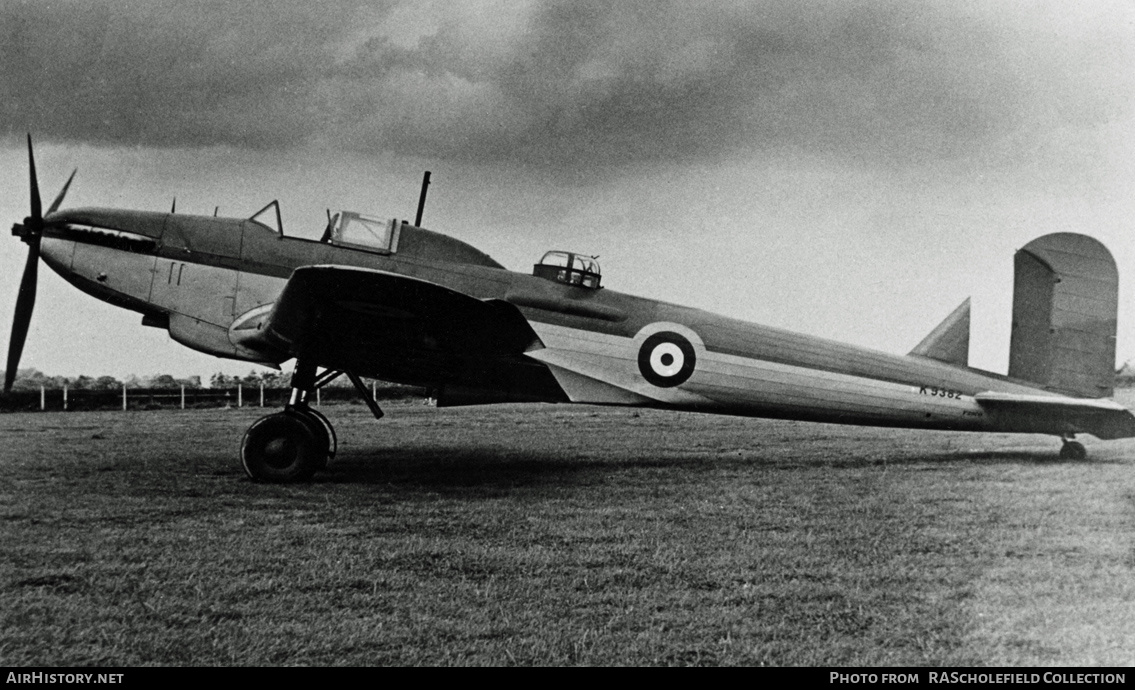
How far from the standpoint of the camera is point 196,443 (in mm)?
8477

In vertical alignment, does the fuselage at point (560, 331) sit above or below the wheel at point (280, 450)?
above

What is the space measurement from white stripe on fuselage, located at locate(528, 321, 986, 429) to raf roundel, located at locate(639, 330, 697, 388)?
51mm

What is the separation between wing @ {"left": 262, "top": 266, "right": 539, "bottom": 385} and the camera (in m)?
5.20

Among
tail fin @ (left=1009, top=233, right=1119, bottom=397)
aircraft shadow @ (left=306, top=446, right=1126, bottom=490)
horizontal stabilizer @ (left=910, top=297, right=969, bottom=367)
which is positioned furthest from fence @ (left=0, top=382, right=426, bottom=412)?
tail fin @ (left=1009, top=233, right=1119, bottom=397)

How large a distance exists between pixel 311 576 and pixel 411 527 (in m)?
1.03

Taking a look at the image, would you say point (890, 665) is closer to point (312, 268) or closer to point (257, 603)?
point (257, 603)

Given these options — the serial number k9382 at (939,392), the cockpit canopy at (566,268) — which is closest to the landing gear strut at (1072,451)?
the serial number k9382 at (939,392)

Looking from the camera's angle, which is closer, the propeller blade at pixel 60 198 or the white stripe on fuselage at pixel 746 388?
the propeller blade at pixel 60 198

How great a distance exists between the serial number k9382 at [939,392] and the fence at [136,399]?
12189 mm

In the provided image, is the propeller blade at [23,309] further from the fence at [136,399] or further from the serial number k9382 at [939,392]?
the fence at [136,399]

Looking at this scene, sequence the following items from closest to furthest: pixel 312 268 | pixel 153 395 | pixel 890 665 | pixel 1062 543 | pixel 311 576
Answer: pixel 890 665, pixel 311 576, pixel 1062 543, pixel 312 268, pixel 153 395

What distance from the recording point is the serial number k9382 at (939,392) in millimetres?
7270

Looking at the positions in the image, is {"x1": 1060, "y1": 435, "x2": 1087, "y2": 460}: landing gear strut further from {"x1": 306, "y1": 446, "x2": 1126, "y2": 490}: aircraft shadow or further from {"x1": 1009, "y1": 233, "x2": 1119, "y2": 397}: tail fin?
{"x1": 1009, "y1": 233, "x2": 1119, "y2": 397}: tail fin

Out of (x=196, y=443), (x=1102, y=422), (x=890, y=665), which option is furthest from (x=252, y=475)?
(x=1102, y=422)
